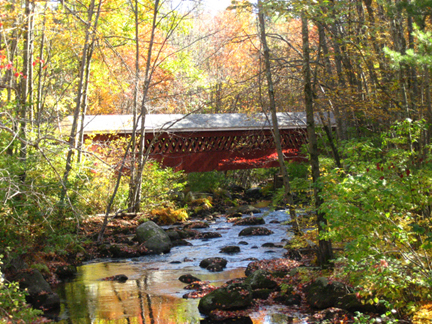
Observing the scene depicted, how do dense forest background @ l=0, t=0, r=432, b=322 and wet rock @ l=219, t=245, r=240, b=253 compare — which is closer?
dense forest background @ l=0, t=0, r=432, b=322

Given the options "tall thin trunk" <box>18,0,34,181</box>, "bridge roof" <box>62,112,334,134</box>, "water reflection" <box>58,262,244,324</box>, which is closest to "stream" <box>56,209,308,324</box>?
"water reflection" <box>58,262,244,324</box>

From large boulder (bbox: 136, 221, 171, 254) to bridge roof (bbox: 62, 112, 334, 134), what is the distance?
12.6ft

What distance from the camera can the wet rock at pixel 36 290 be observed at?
6230 millimetres

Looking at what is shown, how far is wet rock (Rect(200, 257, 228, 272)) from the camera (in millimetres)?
8195

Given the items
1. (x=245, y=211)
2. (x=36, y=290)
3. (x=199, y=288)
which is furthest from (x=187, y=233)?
(x=36, y=290)

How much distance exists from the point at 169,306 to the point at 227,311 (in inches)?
33.9

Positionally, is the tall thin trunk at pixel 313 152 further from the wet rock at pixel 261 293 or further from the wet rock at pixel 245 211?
the wet rock at pixel 245 211

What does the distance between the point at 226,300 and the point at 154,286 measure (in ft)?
5.72

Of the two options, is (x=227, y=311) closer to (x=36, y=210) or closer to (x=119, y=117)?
(x=36, y=210)

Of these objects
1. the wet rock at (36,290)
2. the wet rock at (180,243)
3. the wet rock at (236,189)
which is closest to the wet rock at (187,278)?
the wet rock at (36,290)

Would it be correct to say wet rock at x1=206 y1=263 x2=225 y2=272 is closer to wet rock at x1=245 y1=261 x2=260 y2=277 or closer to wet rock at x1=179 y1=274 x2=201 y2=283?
wet rock at x1=245 y1=261 x2=260 y2=277

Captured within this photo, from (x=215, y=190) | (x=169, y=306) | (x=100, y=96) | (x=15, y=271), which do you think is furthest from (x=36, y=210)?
(x=100, y=96)

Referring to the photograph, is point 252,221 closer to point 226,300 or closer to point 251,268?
point 251,268

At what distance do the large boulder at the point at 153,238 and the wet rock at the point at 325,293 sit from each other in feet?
14.6
